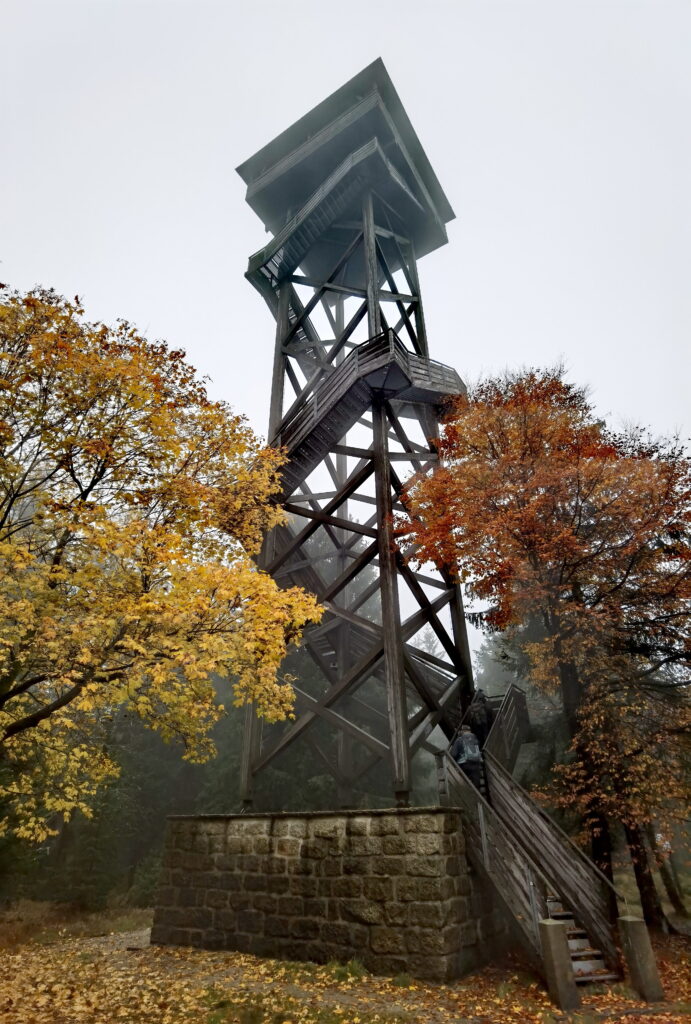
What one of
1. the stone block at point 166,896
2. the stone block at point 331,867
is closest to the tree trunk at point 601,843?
the stone block at point 331,867

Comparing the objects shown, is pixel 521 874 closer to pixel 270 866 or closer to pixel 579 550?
pixel 270 866

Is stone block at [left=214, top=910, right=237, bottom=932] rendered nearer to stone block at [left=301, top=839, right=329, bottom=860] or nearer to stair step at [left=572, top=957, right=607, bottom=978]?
stone block at [left=301, top=839, right=329, bottom=860]

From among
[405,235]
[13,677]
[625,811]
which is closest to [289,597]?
[13,677]

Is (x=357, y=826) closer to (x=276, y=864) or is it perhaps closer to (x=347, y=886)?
(x=347, y=886)

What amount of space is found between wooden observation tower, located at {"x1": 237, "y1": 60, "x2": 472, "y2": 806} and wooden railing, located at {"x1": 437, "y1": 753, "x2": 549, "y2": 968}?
94cm

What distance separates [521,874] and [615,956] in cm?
136

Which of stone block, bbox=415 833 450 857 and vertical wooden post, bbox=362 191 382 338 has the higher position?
vertical wooden post, bbox=362 191 382 338

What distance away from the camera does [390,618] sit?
1041cm

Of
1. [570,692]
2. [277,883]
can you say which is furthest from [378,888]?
[570,692]

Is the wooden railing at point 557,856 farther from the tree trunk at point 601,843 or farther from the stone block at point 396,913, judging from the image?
the stone block at point 396,913

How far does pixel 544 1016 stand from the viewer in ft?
18.2

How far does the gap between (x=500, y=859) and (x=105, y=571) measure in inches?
293

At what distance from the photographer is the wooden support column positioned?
30.6 ft

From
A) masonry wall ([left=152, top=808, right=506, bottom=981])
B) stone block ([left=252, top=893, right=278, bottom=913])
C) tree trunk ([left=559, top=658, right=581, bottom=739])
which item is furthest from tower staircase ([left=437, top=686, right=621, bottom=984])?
stone block ([left=252, top=893, right=278, bottom=913])
